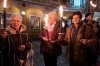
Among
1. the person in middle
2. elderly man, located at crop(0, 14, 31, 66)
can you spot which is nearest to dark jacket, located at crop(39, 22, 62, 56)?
the person in middle

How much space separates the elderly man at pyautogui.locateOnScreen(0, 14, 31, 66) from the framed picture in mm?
13872

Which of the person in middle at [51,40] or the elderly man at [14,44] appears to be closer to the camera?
the elderly man at [14,44]

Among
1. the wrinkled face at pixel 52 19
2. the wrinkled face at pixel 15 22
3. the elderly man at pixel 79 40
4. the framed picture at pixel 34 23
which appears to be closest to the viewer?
the wrinkled face at pixel 15 22

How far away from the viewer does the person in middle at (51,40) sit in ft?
13.6

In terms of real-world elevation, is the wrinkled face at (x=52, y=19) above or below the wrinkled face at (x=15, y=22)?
above

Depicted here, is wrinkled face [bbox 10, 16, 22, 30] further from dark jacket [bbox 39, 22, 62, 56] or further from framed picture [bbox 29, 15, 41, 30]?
framed picture [bbox 29, 15, 41, 30]

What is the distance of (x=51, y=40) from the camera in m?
4.16

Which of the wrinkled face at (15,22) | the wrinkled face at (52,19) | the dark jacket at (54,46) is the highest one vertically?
the wrinkled face at (52,19)

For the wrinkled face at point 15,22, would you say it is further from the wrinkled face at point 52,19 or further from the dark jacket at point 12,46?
the wrinkled face at point 52,19

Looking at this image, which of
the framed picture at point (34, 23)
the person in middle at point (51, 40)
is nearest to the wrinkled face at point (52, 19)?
the person in middle at point (51, 40)

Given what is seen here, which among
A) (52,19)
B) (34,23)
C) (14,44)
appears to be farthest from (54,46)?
(34,23)

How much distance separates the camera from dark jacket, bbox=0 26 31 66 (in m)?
3.11

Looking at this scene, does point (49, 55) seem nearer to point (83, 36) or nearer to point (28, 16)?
point (83, 36)

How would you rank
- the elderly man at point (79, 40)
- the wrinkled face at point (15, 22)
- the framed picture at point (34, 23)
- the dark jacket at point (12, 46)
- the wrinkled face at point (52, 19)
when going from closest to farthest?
the dark jacket at point (12, 46) → the wrinkled face at point (15, 22) → the elderly man at point (79, 40) → the wrinkled face at point (52, 19) → the framed picture at point (34, 23)
